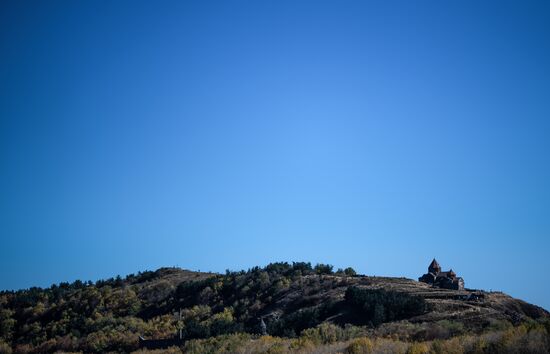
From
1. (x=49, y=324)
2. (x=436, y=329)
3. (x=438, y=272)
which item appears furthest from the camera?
(x=438, y=272)

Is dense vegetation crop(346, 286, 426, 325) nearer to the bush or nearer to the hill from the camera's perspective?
the hill

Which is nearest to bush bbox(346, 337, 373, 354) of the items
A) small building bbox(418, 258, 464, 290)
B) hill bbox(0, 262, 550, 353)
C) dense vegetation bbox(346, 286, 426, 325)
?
hill bbox(0, 262, 550, 353)

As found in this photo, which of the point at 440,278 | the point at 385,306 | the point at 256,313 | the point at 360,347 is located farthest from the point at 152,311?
the point at 360,347

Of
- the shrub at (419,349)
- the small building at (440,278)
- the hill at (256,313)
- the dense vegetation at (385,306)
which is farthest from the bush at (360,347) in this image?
the small building at (440,278)

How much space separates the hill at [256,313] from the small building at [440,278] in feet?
17.9

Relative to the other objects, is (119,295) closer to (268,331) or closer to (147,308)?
(147,308)

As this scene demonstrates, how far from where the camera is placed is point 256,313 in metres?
49.4

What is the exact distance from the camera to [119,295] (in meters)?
61.7

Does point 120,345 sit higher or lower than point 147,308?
lower

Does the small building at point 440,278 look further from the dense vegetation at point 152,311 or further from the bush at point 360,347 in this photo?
the bush at point 360,347

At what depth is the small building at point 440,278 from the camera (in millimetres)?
57688

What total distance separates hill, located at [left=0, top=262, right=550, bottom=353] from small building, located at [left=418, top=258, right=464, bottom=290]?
17.9ft

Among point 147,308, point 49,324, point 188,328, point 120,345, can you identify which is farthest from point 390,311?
point 49,324

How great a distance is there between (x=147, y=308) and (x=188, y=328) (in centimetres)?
1830
